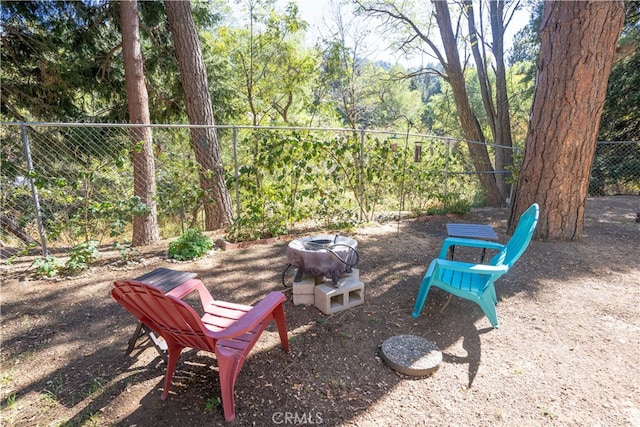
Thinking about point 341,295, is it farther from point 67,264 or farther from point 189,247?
point 67,264

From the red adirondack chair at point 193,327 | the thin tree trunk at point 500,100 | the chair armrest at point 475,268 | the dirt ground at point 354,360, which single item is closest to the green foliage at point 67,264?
the dirt ground at point 354,360

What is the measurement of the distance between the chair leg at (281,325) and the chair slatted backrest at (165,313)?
1.63 feet

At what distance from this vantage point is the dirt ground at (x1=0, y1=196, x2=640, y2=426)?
65.8 inches

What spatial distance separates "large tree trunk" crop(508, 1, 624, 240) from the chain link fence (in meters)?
1.65

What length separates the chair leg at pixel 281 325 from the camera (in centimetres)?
203

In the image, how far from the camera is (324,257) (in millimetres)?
2424

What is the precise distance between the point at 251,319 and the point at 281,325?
445mm

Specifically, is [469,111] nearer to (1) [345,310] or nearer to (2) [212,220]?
(2) [212,220]

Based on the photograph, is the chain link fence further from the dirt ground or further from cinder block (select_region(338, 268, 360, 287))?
cinder block (select_region(338, 268, 360, 287))

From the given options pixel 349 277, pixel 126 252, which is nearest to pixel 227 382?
pixel 349 277

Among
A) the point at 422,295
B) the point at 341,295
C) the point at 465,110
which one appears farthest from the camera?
the point at 465,110

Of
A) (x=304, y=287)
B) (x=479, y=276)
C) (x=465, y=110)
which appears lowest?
(x=304, y=287)

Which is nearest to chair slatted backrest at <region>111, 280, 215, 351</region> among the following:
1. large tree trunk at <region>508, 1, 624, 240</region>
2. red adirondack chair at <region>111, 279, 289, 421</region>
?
red adirondack chair at <region>111, 279, 289, 421</region>

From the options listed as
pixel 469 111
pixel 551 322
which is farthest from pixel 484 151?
pixel 551 322
